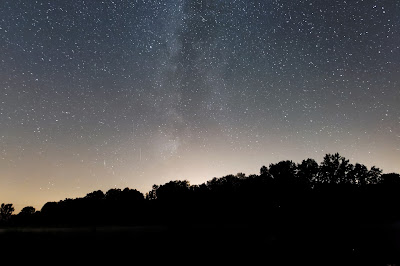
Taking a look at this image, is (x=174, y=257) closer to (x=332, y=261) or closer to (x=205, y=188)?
(x=332, y=261)

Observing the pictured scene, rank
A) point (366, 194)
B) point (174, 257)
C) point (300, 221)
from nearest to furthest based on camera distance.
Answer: point (174, 257)
point (300, 221)
point (366, 194)

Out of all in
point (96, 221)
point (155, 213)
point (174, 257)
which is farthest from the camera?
point (96, 221)

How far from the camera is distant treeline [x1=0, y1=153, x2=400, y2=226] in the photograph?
6911 cm

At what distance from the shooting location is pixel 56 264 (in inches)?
838

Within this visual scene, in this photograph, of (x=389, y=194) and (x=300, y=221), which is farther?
(x=389, y=194)

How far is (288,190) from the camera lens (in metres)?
A: 87.5

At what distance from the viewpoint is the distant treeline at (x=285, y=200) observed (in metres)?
69.1

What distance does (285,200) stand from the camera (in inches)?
3312

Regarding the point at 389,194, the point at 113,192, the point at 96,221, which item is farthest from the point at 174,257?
the point at 113,192

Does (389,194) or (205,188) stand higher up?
(205,188)

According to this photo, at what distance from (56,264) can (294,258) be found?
60.3 feet

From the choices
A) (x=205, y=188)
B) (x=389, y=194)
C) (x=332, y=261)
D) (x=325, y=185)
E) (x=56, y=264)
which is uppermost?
(x=205, y=188)

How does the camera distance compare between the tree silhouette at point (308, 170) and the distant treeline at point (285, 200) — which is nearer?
the distant treeline at point (285, 200)

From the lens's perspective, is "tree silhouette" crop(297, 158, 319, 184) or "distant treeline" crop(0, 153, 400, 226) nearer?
"distant treeline" crop(0, 153, 400, 226)
